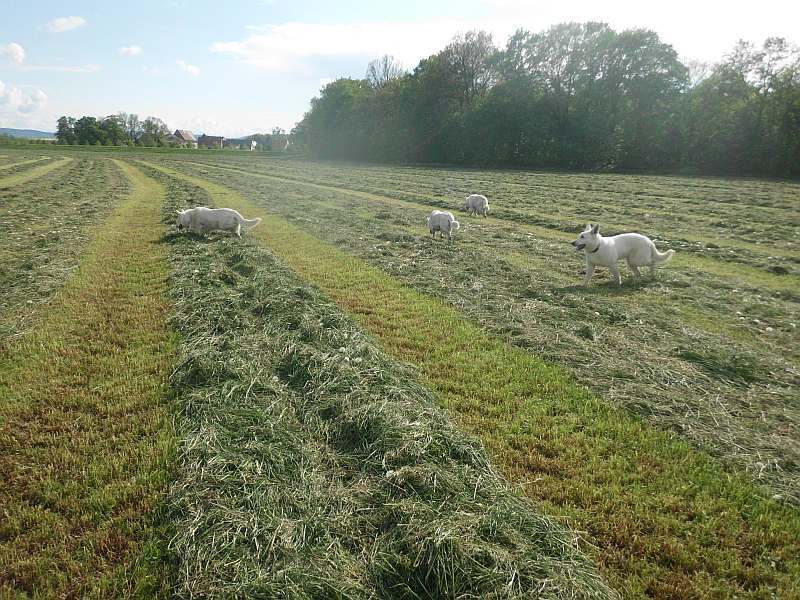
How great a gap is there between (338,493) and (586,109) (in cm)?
6802

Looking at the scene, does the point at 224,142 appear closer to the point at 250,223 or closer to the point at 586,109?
the point at 586,109

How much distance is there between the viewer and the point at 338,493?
3965 millimetres

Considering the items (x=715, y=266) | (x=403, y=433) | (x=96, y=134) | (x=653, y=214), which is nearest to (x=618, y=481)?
(x=403, y=433)

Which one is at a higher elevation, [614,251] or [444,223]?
[444,223]

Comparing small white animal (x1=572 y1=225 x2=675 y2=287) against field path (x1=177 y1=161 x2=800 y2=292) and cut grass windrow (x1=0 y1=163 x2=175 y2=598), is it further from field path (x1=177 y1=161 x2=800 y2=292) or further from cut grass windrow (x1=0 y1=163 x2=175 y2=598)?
cut grass windrow (x1=0 y1=163 x2=175 y2=598)

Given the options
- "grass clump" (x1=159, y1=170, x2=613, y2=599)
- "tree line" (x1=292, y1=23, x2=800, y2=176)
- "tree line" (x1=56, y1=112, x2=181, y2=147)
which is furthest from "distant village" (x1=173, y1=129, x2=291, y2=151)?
"grass clump" (x1=159, y1=170, x2=613, y2=599)

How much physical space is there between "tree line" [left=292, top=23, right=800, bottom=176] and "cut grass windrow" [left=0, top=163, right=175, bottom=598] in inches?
2242

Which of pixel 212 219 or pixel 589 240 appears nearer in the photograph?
pixel 589 240

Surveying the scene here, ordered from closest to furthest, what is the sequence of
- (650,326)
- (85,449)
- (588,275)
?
(85,449) < (650,326) < (588,275)

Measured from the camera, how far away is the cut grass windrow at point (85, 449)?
11.0 feet

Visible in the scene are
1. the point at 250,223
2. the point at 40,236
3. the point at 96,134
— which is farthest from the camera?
the point at 96,134

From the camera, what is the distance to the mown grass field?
11.0 ft

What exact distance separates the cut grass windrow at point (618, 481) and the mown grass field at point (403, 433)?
24 millimetres

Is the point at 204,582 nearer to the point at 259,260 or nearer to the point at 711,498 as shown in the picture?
the point at 711,498
